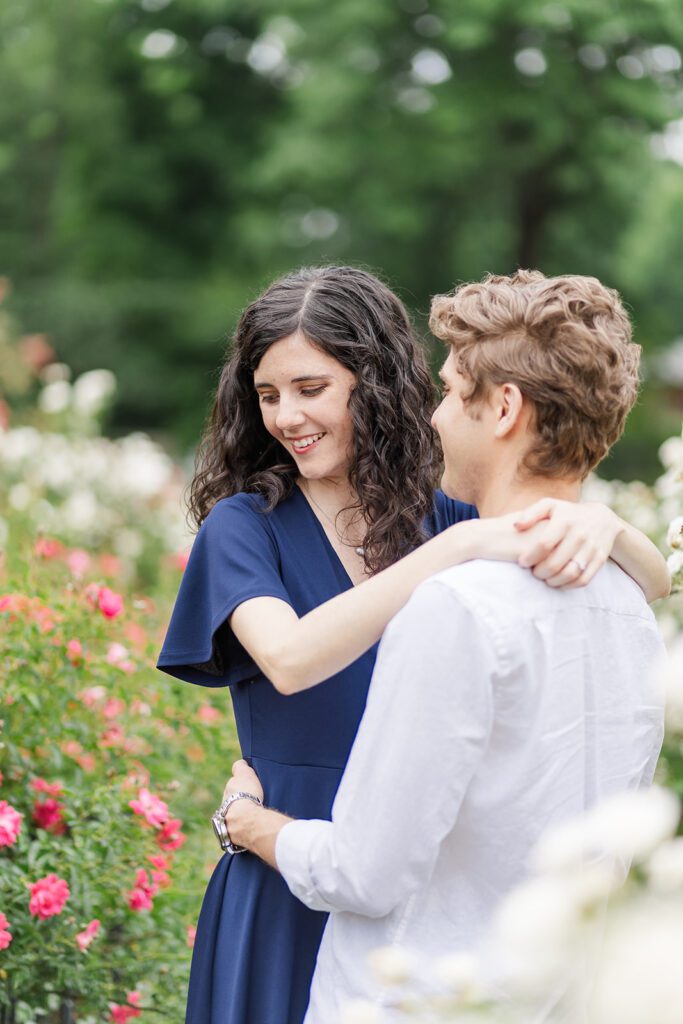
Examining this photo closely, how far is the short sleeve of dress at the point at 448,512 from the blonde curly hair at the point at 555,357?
691 mm

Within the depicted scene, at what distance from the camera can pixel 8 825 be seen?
251cm

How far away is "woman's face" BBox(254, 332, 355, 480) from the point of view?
2201mm

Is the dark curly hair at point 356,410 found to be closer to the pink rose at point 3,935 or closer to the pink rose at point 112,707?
the pink rose at point 3,935

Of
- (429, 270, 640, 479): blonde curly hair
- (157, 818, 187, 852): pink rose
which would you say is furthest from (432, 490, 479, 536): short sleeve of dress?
(157, 818, 187, 852): pink rose

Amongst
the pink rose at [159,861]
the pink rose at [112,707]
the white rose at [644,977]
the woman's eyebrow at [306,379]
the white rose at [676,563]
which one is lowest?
the white rose at [644,977]

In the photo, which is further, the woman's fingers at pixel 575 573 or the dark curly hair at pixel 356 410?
the dark curly hair at pixel 356 410

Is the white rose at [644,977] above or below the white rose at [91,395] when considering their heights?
below

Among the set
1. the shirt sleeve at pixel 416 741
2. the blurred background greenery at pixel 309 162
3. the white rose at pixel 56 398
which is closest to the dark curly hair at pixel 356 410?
the shirt sleeve at pixel 416 741

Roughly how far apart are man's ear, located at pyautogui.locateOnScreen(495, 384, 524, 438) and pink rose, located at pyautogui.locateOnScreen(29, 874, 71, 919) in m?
1.47

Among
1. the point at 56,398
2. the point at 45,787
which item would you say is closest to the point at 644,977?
the point at 45,787

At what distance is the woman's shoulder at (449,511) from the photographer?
2.39 metres

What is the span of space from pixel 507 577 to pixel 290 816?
0.68 metres

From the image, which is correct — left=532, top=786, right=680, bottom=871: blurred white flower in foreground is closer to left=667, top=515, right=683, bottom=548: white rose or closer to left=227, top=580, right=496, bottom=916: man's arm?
left=227, top=580, right=496, bottom=916: man's arm

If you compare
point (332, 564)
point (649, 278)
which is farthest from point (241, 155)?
point (332, 564)
